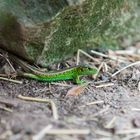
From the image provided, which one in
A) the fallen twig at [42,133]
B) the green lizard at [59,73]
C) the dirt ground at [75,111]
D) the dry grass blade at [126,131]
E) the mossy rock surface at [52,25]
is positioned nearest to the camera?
the fallen twig at [42,133]

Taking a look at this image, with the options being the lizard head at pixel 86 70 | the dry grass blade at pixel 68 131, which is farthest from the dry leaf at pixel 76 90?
the dry grass blade at pixel 68 131

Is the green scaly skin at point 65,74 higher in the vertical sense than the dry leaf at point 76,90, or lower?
higher

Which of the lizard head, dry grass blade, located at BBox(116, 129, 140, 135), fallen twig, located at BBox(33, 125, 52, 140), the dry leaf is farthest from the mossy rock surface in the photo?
dry grass blade, located at BBox(116, 129, 140, 135)

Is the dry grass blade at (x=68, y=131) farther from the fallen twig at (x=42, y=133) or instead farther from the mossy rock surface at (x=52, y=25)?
the mossy rock surface at (x=52, y=25)

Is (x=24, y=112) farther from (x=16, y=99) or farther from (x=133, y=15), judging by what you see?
(x=133, y=15)

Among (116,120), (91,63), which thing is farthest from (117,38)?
(116,120)

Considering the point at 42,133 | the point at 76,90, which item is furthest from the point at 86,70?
the point at 42,133

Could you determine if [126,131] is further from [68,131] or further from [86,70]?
[86,70]

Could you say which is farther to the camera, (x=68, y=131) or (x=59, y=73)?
(x=59, y=73)
